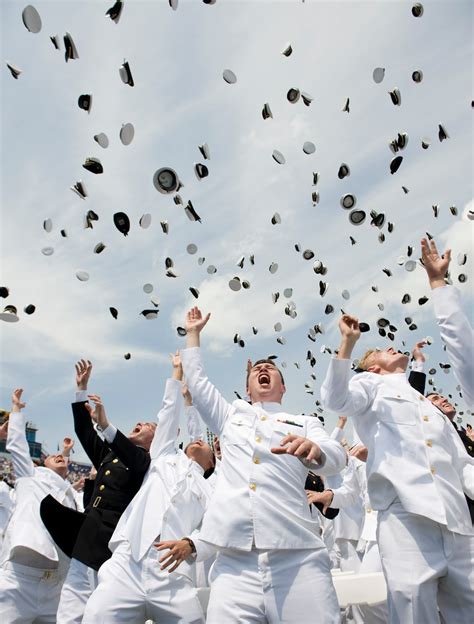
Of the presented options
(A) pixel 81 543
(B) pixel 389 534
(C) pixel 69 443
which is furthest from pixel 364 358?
(C) pixel 69 443

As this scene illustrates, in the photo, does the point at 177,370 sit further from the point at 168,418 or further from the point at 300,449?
the point at 300,449

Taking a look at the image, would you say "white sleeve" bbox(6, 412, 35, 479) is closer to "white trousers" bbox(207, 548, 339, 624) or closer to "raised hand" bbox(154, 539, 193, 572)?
Answer: "raised hand" bbox(154, 539, 193, 572)

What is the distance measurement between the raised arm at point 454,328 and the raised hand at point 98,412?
11.9 feet

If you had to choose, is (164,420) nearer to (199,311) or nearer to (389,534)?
(199,311)

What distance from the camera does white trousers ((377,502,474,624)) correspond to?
3.59 metres

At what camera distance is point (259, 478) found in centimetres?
387

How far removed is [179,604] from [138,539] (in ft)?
2.09

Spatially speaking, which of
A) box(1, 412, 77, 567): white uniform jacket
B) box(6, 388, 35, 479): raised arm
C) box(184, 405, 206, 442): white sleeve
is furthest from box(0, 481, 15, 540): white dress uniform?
box(184, 405, 206, 442): white sleeve

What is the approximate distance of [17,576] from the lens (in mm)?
6977

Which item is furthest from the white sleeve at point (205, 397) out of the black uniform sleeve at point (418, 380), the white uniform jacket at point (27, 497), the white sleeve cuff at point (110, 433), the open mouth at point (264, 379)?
the white uniform jacket at point (27, 497)

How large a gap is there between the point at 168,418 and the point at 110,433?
0.66 meters

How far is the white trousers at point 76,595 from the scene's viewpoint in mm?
6067

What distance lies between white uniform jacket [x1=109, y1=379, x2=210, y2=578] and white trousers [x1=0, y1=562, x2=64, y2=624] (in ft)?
9.20

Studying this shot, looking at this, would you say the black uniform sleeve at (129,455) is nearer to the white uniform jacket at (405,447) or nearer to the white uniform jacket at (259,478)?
the white uniform jacket at (259,478)
